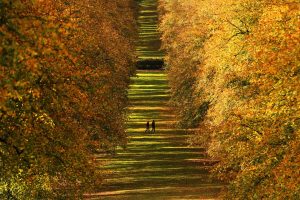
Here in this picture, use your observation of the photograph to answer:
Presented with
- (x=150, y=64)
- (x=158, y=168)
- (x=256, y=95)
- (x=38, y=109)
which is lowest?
(x=150, y=64)

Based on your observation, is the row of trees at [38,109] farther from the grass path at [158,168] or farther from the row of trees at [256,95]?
the grass path at [158,168]

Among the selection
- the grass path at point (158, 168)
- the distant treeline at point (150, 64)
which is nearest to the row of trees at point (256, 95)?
the grass path at point (158, 168)

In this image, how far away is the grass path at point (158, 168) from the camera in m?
51.5

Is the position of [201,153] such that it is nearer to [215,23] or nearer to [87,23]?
[215,23]

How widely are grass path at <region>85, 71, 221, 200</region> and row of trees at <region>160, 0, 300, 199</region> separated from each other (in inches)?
122

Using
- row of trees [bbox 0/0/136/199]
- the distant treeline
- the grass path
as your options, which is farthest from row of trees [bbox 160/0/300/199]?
the distant treeline

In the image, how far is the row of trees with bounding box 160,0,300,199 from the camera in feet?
104

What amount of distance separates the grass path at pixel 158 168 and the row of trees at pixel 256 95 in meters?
3.09

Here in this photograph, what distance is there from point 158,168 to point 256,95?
21777 millimetres

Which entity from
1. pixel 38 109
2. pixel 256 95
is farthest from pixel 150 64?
pixel 38 109

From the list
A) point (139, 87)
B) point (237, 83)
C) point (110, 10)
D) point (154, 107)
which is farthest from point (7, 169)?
point (139, 87)

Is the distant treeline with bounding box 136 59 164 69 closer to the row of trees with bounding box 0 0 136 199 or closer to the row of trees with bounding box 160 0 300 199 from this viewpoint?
the row of trees with bounding box 160 0 300 199

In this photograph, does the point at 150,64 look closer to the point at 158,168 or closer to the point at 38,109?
the point at 158,168

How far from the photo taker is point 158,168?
205ft
